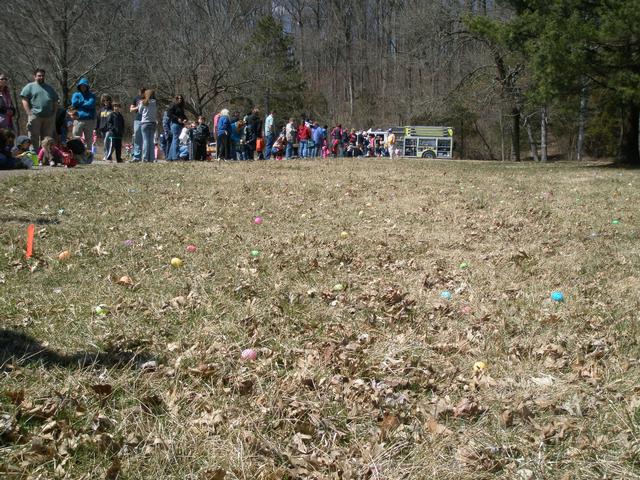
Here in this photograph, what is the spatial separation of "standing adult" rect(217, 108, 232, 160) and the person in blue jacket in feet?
13.7

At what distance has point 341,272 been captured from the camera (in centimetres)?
492

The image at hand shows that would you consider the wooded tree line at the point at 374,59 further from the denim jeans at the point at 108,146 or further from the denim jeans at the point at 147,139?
the denim jeans at the point at 147,139

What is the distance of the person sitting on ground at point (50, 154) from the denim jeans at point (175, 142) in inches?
169

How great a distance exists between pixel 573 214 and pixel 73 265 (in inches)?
263

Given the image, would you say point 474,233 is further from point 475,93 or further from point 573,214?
point 475,93

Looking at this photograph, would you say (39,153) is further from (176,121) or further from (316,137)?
(316,137)

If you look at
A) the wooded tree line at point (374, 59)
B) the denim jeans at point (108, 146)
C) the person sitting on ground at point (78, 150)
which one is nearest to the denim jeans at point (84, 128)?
the person sitting on ground at point (78, 150)

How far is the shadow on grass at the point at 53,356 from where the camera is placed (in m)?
2.85

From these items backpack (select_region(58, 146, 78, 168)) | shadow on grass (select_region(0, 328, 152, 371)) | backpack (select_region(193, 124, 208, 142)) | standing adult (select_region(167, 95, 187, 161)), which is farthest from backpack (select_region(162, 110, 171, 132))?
shadow on grass (select_region(0, 328, 152, 371))

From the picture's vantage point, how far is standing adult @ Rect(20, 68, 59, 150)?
11477mm

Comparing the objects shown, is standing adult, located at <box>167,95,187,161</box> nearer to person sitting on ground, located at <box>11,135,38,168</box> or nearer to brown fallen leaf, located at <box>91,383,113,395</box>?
person sitting on ground, located at <box>11,135,38,168</box>

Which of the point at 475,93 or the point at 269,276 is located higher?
the point at 475,93

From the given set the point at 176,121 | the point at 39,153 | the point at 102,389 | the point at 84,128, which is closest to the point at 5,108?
the point at 39,153

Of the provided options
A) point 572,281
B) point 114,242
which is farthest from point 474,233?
point 114,242
